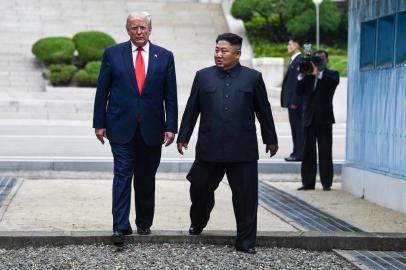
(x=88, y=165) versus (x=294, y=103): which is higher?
(x=294, y=103)

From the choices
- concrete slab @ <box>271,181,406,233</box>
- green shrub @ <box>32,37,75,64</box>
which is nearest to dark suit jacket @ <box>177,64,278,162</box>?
concrete slab @ <box>271,181,406,233</box>

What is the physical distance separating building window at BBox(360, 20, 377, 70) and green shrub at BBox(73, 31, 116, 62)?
1736 cm

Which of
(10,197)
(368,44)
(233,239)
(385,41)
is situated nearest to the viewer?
(233,239)

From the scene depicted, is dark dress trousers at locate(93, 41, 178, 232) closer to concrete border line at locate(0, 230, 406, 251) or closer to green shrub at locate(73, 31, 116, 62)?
concrete border line at locate(0, 230, 406, 251)

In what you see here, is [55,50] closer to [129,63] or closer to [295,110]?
[295,110]

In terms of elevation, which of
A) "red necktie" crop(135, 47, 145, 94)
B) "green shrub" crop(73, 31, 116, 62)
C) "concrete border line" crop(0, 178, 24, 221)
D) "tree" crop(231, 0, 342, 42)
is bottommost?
"concrete border line" crop(0, 178, 24, 221)

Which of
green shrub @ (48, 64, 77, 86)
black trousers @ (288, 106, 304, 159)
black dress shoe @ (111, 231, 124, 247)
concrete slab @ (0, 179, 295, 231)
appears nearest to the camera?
black dress shoe @ (111, 231, 124, 247)

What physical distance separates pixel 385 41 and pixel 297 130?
13.2 feet

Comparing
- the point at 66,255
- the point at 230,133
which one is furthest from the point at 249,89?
the point at 66,255

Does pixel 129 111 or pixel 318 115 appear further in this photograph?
pixel 318 115

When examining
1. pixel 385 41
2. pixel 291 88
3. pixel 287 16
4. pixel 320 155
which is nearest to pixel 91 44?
pixel 287 16

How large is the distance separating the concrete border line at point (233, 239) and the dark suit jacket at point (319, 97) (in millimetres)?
4053

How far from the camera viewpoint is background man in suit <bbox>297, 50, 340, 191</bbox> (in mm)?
13000

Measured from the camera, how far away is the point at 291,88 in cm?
1571
